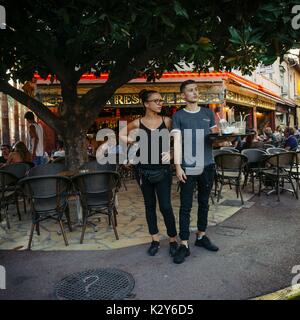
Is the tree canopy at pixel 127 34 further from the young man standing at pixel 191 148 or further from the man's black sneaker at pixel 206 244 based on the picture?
the man's black sneaker at pixel 206 244

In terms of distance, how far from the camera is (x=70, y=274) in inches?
149

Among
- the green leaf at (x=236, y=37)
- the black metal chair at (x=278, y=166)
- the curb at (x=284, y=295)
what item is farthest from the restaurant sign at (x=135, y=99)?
the curb at (x=284, y=295)

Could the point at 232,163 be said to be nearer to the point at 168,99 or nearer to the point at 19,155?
the point at 19,155

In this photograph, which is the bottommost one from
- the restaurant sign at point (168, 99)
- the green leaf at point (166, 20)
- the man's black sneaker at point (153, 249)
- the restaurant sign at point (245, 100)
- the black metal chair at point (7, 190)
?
the man's black sneaker at point (153, 249)

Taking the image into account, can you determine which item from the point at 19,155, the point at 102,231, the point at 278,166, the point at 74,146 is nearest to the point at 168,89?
the point at 278,166

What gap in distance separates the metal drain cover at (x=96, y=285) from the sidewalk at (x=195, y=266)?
10 centimetres

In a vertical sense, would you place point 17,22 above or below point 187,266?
above

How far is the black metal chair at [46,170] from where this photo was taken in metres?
5.93

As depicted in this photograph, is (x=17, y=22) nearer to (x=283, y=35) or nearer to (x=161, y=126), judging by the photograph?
(x=161, y=126)

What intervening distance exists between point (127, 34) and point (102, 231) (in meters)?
3.06

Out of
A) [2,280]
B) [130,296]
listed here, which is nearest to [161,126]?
[130,296]

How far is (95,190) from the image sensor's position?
16.4 ft
